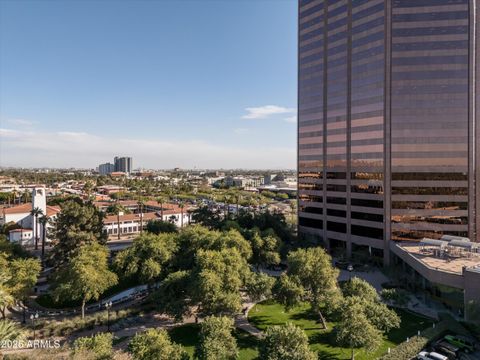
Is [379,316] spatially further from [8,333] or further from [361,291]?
[8,333]

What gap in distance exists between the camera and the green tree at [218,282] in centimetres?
3080

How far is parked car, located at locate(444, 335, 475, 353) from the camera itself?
1160 inches

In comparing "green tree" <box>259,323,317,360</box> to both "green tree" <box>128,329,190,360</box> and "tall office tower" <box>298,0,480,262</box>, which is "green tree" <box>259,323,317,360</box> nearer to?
"green tree" <box>128,329,190,360</box>

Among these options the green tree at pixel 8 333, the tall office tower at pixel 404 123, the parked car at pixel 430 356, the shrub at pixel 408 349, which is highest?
the tall office tower at pixel 404 123

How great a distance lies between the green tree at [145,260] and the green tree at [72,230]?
13218mm

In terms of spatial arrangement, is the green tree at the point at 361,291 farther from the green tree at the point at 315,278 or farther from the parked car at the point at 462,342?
the parked car at the point at 462,342

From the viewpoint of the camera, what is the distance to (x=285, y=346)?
861 inches

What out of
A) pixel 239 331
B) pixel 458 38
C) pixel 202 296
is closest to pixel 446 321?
pixel 239 331

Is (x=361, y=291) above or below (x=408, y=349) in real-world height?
above

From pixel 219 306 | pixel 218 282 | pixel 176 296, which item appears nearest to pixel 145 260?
pixel 176 296

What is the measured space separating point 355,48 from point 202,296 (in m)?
58.1

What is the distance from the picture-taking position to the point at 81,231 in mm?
54562

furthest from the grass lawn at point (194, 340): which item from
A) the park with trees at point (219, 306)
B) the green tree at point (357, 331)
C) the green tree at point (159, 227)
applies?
the green tree at point (159, 227)

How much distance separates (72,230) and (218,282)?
113 ft
